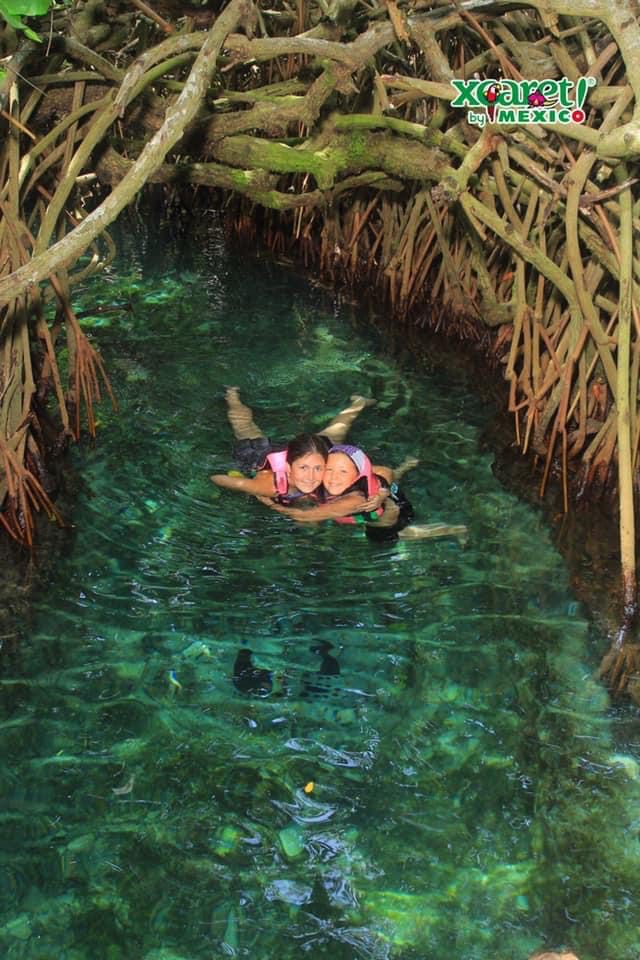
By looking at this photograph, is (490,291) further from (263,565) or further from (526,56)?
(263,565)

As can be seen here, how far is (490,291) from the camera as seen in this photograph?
5973 mm

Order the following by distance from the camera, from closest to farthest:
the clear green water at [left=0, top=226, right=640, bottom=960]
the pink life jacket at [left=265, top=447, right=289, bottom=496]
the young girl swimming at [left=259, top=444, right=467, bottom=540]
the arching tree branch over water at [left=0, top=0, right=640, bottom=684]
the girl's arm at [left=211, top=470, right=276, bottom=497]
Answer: the clear green water at [left=0, top=226, right=640, bottom=960]
the arching tree branch over water at [left=0, top=0, right=640, bottom=684]
the young girl swimming at [left=259, top=444, right=467, bottom=540]
the pink life jacket at [left=265, top=447, right=289, bottom=496]
the girl's arm at [left=211, top=470, right=276, bottom=497]

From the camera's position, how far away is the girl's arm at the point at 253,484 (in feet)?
17.0

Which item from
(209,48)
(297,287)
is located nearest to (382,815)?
(209,48)

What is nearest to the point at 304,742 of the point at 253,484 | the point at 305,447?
the point at 305,447

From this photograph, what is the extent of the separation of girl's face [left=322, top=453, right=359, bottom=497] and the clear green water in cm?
23

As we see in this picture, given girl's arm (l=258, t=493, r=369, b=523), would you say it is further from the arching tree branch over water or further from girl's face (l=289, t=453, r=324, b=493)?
the arching tree branch over water

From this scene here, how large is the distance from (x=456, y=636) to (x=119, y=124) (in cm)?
339

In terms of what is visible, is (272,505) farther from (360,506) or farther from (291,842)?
(291,842)

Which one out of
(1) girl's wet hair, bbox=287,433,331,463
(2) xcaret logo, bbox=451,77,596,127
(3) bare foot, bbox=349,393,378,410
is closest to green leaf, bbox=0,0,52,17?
(2) xcaret logo, bbox=451,77,596,127

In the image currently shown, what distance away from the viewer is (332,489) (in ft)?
16.6

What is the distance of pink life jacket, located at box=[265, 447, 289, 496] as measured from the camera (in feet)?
16.5

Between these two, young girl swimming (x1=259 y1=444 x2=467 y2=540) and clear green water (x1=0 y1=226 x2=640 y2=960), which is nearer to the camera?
clear green water (x1=0 y1=226 x2=640 y2=960)

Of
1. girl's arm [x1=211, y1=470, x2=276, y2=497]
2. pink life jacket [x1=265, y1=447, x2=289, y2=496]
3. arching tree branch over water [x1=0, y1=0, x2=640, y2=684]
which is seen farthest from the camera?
girl's arm [x1=211, y1=470, x2=276, y2=497]
